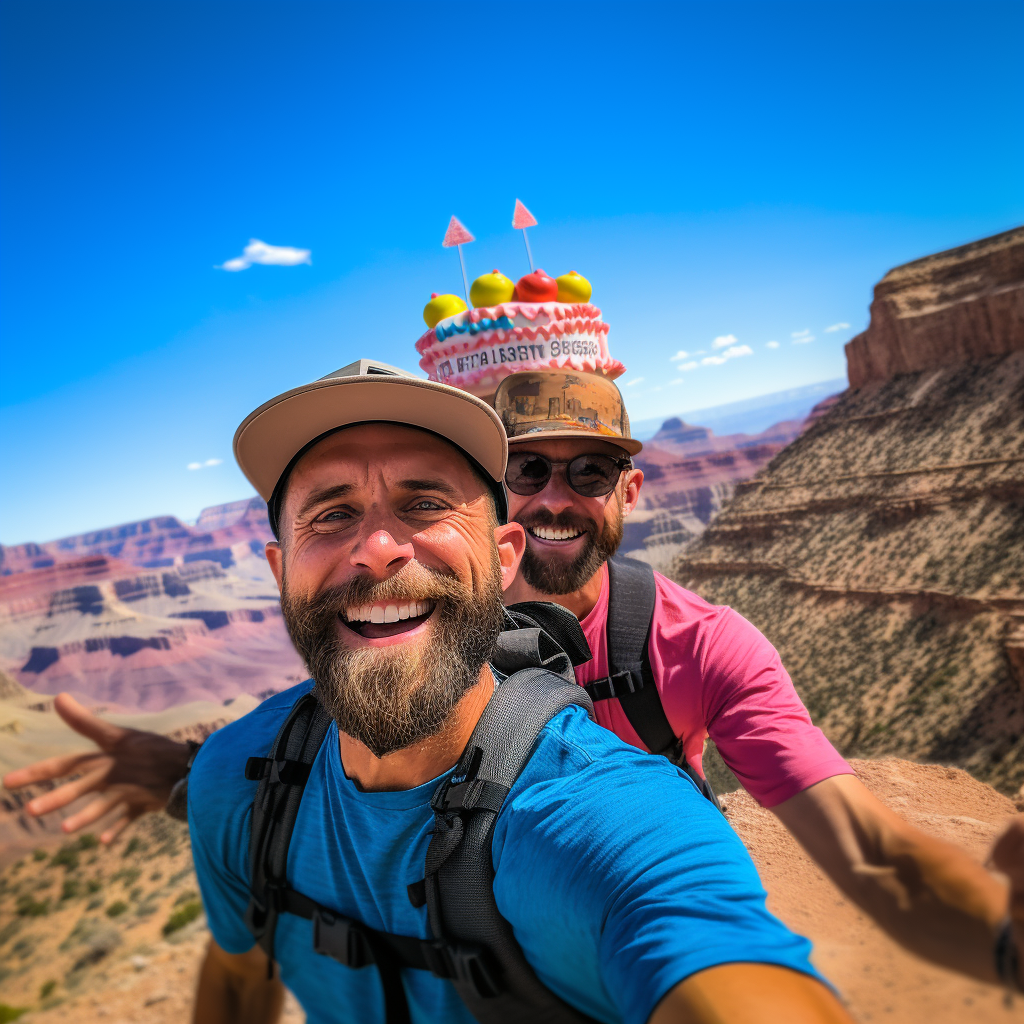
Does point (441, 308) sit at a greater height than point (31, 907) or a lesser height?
greater

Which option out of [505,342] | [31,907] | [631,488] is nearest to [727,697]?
[631,488]

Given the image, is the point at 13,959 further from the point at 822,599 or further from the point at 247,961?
the point at 822,599

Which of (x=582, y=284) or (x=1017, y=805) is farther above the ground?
(x=582, y=284)

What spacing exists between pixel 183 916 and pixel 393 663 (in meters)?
10.6

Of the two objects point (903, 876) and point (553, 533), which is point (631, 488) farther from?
point (903, 876)

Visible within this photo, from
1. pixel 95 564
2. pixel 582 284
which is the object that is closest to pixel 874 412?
pixel 582 284

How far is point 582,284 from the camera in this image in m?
4.71

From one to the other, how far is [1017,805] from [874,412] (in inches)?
2030

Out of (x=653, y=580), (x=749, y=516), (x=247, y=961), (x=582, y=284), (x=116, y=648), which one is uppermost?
(x=582, y=284)

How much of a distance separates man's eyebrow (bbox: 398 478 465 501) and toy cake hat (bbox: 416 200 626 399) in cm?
261

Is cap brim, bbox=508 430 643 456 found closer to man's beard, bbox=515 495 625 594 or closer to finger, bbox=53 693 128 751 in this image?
man's beard, bbox=515 495 625 594

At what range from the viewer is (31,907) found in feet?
51.0

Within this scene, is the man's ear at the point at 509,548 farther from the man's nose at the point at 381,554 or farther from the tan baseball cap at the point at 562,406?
the tan baseball cap at the point at 562,406

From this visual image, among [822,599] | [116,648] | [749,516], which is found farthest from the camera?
[116,648]
